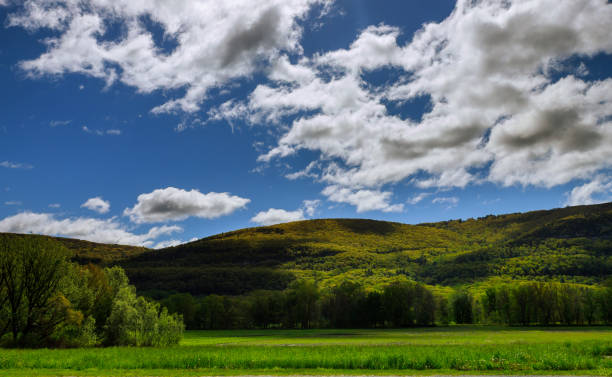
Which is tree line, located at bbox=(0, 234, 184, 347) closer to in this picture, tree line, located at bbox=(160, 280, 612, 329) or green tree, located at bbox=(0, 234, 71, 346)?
green tree, located at bbox=(0, 234, 71, 346)

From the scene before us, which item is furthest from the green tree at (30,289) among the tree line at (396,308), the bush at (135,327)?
the tree line at (396,308)

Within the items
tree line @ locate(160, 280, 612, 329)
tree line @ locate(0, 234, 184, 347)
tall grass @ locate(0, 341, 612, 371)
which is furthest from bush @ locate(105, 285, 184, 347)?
tree line @ locate(160, 280, 612, 329)

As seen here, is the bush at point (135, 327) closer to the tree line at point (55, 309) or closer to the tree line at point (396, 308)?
the tree line at point (55, 309)

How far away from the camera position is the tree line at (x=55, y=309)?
58.5 m

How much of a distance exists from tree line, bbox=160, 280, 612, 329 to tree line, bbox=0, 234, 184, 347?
7652 centimetres

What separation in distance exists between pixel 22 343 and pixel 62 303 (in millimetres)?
6729

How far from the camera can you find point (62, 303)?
5953 cm

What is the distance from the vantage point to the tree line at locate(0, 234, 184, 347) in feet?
192

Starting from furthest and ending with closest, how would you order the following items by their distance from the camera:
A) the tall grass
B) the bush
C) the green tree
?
the bush
the green tree
the tall grass

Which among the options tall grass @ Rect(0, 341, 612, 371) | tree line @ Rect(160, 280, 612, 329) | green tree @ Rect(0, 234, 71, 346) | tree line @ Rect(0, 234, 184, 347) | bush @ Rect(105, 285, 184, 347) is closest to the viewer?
tall grass @ Rect(0, 341, 612, 371)

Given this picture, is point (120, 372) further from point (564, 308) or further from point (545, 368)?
point (564, 308)

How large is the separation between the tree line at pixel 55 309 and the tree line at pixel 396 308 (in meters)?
76.5

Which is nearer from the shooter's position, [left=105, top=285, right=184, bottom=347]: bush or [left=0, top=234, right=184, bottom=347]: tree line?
[left=0, top=234, right=184, bottom=347]: tree line

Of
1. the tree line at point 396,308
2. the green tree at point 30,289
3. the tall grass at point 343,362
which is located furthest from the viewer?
the tree line at point 396,308
